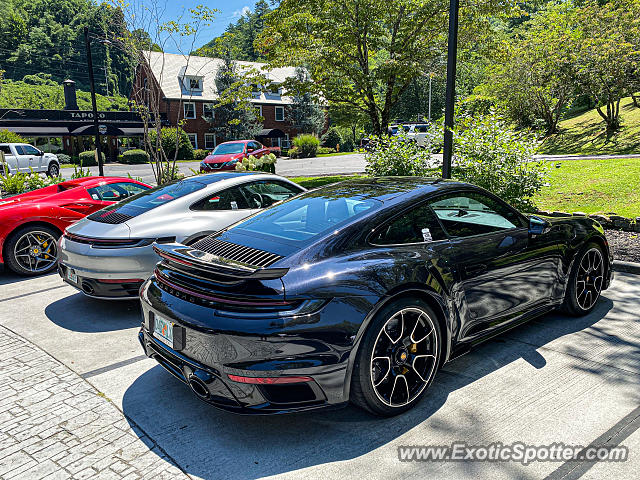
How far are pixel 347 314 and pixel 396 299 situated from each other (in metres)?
0.42

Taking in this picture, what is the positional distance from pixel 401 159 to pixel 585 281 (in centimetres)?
488

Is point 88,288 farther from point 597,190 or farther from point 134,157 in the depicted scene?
point 134,157

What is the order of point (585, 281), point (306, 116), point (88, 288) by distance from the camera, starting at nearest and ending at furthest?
point (585, 281) < point (88, 288) < point (306, 116)

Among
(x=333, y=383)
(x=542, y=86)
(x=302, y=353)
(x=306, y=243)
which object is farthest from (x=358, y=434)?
(x=542, y=86)

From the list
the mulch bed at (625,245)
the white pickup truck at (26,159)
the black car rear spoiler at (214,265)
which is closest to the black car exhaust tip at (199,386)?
the black car rear spoiler at (214,265)

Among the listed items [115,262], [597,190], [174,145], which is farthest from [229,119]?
[115,262]

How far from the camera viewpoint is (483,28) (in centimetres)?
1384

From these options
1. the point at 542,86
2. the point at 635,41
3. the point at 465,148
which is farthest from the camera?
the point at 542,86

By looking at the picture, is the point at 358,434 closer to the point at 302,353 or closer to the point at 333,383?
the point at 333,383

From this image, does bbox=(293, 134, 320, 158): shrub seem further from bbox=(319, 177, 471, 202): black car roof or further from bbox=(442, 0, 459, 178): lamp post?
bbox=(319, 177, 471, 202): black car roof

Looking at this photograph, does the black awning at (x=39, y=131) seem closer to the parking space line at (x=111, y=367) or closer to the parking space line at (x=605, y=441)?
the parking space line at (x=111, y=367)

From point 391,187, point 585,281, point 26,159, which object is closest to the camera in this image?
point 391,187

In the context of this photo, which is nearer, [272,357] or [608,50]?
[272,357]

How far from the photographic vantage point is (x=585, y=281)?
15.6ft
